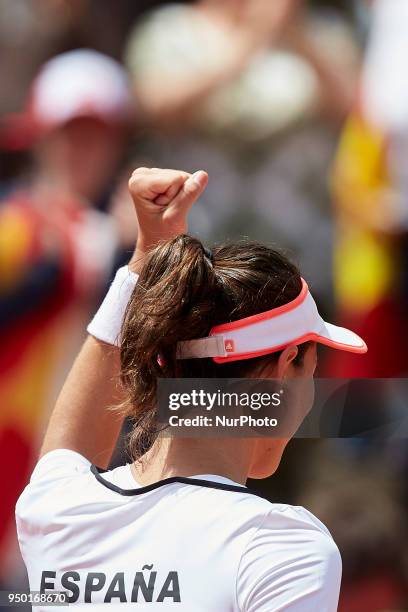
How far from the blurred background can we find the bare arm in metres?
1.34

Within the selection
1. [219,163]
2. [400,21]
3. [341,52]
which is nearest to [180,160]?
[219,163]

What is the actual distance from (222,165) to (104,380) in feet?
7.16

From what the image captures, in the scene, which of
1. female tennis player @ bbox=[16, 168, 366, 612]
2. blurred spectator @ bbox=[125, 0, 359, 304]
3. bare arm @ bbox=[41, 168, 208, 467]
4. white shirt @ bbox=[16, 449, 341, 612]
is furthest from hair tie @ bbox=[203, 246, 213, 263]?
blurred spectator @ bbox=[125, 0, 359, 304]

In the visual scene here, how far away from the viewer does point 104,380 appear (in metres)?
1.31

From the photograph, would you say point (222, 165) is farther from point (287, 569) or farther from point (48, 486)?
point (287, 569)

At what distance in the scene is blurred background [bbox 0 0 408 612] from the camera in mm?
2916

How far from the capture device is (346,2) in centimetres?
354

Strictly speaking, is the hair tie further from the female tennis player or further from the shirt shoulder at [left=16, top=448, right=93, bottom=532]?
the shirt shoulder at [left=16, top=448, right=93, bottom=532]

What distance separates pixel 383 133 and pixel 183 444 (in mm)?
2013

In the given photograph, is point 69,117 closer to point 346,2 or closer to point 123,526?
point 346,2

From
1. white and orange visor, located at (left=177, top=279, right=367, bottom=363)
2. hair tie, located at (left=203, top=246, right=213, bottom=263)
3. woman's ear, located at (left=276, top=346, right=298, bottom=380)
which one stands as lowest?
woman's ear, located at (left=276, top=346, right=298, bottom=380)

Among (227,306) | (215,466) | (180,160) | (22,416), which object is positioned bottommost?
(22,416)

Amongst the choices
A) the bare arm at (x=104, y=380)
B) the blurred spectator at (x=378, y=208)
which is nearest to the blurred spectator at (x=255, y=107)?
the blurred spectator at (x=378, y=208)

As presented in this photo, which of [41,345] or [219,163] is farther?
[219,163]
